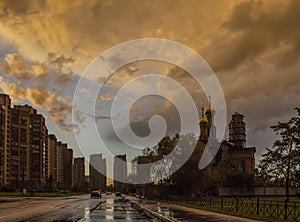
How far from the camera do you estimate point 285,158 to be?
55.8m

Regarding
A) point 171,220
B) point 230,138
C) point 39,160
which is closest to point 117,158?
point 39,160

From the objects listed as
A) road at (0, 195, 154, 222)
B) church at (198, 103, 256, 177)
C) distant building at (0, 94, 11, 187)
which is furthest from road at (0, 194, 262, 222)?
distant building at (0, 94, 11, 187)

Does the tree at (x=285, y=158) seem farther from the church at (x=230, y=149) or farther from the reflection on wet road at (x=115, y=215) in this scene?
the church at (x=230, y=149)

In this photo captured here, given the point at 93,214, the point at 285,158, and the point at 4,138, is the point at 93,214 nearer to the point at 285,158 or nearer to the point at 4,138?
the point at 285,158

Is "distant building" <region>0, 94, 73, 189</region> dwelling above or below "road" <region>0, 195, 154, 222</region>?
above

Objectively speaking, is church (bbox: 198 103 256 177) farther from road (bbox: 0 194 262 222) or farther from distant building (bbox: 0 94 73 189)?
road (bbox: 0 194 262 222)

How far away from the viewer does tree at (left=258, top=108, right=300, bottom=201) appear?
55366 millimetres

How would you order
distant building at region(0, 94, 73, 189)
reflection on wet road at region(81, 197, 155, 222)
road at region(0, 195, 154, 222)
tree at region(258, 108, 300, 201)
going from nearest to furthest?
road at region(0, 195, 154, 222), reflection on wet road at region(81, 197, 155, 222), tree at region(258, 108, 300, 201), distant building at region(0, 94, 73, 189)

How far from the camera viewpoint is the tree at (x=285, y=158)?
5537cm

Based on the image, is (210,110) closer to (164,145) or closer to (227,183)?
(227,183)

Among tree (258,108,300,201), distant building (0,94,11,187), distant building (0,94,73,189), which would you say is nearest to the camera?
tree (258,108,300,201)

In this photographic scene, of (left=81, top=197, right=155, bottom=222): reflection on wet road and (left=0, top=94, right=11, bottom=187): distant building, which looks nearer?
(left=81, top=197, right=155, bottom=222): reflection on wet road

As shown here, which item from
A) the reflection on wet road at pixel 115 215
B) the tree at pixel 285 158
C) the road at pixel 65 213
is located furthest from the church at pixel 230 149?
the reflection on wet road at pixel 115 215

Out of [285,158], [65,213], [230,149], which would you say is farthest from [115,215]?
[230,149]
